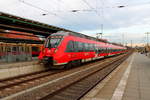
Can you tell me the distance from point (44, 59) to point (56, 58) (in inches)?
42.9

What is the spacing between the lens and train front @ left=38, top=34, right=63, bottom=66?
502 inches

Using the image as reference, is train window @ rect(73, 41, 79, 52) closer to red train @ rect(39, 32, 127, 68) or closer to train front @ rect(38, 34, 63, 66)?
red train @ rect(39, 32, 127, 68)

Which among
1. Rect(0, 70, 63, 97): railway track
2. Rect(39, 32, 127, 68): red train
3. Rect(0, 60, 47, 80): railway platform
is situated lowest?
Rect(0, 70, 63, 97): railway track

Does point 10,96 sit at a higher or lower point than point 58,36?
lower

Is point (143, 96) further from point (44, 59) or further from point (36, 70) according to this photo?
point (36, 70)

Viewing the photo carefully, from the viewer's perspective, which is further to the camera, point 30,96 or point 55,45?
point 55,45

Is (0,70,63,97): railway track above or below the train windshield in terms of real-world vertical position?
below

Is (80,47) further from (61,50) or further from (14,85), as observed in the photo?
(14,85)

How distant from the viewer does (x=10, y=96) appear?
651cm

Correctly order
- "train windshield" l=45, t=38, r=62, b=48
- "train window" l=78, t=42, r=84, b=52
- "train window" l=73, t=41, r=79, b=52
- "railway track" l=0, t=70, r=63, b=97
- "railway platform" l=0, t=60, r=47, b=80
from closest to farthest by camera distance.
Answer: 1. "railway track" l=0, t=70, r=63, b=97
2. "railway platform" l=0, t=60, r=47, b=80
3. "train windshield" l=45, t=38, r=62, b=48
4. "train window" l=73, t=41, r=79, b=52
5. "train window" l=78, t=42, r=84, b=52

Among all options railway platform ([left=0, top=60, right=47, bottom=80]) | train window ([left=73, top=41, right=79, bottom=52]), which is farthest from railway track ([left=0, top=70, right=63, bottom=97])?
train window ([left=73, top=41, right=79, bottom=52])

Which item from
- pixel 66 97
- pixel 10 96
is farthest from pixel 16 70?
pixel 66 97

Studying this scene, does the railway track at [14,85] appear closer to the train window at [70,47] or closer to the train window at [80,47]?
the train window at [70,47]

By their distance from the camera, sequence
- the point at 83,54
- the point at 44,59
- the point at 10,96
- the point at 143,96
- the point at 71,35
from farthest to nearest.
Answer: the point at 83,54 < the point at 71,35 < the point at 44,59 < the point at 10,96 < the point at 143,96
